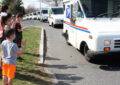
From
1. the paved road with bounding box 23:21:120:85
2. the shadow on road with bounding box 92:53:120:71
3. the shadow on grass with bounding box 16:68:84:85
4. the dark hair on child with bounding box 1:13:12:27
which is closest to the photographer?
the dark hair on child with bounding box 1:13:12:27

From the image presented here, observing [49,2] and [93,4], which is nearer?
[93,4]

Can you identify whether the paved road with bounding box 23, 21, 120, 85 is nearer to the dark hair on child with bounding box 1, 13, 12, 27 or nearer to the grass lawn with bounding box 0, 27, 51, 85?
the grass lawn with bounding box 0, 27, 51, 85

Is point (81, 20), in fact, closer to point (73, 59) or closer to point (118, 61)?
point (73, 59)

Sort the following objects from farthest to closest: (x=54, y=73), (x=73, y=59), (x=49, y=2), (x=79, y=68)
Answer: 1. (x=49, y=2)
2. (x=73, y=59)
3. (x=79, y=68)
4. (x=54, y=73)

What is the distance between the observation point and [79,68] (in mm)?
6770

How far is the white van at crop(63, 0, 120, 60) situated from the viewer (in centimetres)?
621

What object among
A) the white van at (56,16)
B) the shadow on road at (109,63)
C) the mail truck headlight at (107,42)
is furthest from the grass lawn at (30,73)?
the white van at (56,16)

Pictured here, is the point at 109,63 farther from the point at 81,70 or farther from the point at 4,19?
the point at 4,19

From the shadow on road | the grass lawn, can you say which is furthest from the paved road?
the grass lawn

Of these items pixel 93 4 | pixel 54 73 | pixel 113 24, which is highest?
pixel 93 4

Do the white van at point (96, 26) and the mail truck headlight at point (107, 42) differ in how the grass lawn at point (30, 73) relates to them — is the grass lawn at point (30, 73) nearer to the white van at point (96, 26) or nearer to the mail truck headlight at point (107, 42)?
the white van at point (96, 26)

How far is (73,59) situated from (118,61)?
174 centimetres

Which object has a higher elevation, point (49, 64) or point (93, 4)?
point (93, 4)

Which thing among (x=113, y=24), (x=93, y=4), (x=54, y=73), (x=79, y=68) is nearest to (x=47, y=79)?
(x=54, y=73)
